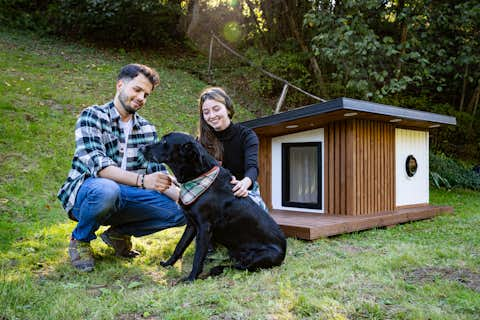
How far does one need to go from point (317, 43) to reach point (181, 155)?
26.2 feet

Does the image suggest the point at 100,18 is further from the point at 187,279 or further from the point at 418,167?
the point at 187,279

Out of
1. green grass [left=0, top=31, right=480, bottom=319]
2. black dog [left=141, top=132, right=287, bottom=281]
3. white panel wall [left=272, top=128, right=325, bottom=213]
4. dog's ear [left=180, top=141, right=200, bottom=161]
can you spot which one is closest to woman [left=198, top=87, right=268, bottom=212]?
black dog [left=141, top=132, right=287, bottom=281]

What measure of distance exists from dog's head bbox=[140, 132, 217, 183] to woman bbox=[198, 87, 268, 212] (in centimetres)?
65

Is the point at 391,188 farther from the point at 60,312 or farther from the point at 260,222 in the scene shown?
the point at 60,312

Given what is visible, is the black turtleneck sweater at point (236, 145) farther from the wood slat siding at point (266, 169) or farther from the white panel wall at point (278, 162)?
the wood slat siding at point (266, 169)

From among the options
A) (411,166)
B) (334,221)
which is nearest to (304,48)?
(411,166)

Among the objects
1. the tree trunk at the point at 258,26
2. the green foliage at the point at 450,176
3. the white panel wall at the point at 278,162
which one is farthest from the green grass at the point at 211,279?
the tree trunk at the point at 258,26

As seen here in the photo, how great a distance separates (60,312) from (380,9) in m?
9.03

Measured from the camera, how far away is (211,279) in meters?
2.90

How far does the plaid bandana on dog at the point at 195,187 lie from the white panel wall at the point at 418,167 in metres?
4.00

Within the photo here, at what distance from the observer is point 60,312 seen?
2.16 m

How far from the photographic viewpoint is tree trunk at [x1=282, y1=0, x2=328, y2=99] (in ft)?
39.0

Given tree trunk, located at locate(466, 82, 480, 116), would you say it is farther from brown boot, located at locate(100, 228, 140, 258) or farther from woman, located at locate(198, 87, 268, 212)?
brown boot, located at locate(100, 228, 140, 258)

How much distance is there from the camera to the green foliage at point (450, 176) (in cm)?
966
